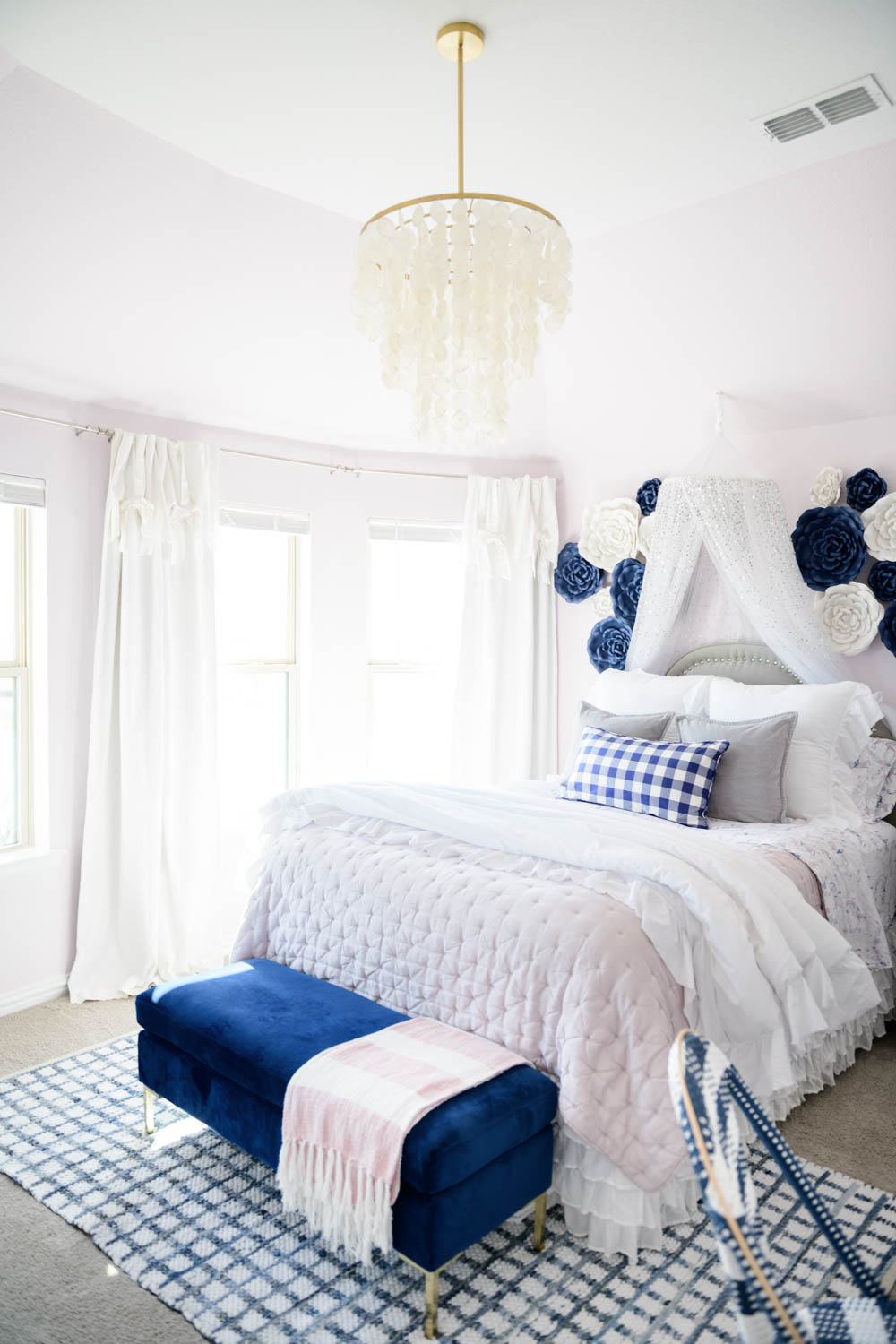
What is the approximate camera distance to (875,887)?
3.35 meters

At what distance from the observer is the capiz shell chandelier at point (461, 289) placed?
243 cm

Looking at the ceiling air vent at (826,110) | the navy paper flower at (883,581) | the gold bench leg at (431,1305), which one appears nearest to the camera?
the gold bench leg at (431,1305)

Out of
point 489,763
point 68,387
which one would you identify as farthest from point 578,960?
point 68,387

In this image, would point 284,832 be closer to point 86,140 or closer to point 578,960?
point 578,960

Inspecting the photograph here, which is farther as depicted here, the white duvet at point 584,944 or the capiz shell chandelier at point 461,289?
the capiz shell chandelier at point 461,289

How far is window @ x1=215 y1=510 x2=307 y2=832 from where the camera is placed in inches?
181

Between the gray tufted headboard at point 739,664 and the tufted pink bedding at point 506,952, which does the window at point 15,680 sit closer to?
the tufted pink bedding at point 506,952

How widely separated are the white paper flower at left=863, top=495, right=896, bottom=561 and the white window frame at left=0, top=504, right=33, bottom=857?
3.41 meters

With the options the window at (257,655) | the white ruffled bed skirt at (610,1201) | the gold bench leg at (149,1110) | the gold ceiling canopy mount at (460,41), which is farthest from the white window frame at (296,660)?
the white ruffled bed skirt at (610,1201)

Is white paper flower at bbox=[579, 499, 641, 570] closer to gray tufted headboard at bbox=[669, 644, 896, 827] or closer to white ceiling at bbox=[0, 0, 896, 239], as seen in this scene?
gray tufted headboard at bbox=[669, 644, 896, 827]

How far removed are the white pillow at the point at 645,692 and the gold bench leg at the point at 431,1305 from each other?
2.43m

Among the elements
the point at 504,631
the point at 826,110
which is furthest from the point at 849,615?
the point at 826,110

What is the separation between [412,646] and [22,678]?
6.48 feet

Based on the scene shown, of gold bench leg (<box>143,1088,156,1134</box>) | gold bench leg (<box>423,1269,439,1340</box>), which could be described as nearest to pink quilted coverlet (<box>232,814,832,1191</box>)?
gold bench leg (<box>423,1269,439,1340</box>)
